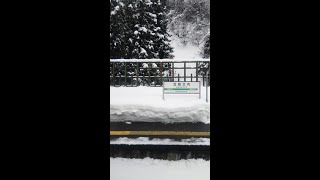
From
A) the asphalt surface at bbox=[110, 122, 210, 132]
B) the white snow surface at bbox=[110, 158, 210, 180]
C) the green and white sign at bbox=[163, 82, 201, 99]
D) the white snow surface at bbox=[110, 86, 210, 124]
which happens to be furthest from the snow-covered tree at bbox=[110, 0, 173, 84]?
the white snow surface at bbox=[110, 158, 210, 180]

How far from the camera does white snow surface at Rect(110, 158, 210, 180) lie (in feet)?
10.5

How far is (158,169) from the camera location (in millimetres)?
3475

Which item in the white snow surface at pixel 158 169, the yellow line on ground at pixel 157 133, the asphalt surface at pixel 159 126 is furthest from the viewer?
the asphalt surface at pixel 159 126

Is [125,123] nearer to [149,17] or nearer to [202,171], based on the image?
[202,171]

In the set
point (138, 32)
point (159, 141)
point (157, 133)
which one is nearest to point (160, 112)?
point (157, 133)

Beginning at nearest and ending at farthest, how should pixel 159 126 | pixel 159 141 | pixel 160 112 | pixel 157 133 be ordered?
pixel 159 141 < pixel 157 133 < pixel 159 126 < pixel 160 112

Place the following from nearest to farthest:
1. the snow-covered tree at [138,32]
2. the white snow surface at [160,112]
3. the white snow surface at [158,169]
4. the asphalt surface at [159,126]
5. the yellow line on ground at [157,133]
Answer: the white snow surface at [158,169], the yellow line on ground at [157,133], the asphalt surface at [159,126], the white snow surface at [160,112], the snow-covered tree at [138,32]

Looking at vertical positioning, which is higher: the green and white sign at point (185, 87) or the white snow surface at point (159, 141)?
the green and white sign at point (185, 87)

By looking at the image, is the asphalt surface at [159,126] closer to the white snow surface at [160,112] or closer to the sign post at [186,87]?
the white snow surface at [160,112]

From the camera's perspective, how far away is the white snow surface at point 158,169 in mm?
3213

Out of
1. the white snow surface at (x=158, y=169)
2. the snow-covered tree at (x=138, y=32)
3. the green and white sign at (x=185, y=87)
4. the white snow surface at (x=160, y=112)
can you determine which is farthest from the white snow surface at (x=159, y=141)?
the snow-covered tree at (x=138, y=32)

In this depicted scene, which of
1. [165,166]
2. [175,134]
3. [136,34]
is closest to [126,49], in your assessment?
[136,34]

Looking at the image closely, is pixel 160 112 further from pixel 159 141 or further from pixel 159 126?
pixel 159 141

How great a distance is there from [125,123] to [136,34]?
9.10 meters
